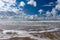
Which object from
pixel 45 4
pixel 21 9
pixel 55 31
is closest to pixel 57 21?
pixel 55 31

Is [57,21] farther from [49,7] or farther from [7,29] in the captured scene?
[7,29]

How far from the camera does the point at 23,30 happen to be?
1.82 metres

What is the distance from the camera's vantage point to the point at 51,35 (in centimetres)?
181

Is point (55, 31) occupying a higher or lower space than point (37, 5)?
lower

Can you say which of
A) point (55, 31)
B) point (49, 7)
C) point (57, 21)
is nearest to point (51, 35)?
point (55, 31)

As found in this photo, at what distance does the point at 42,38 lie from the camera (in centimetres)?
179

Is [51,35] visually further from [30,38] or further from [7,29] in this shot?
[7,29]

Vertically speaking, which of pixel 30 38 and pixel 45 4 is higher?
pixel 45 4

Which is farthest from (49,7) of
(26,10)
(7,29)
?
(7,29)

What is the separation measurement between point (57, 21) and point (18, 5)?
0.66 meters

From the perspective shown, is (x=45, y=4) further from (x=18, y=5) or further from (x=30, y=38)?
(x=30, y=38)

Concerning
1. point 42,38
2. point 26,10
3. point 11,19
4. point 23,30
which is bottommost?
point 42,38

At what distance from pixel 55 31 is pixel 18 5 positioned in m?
0.71

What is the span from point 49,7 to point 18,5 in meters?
0.49
